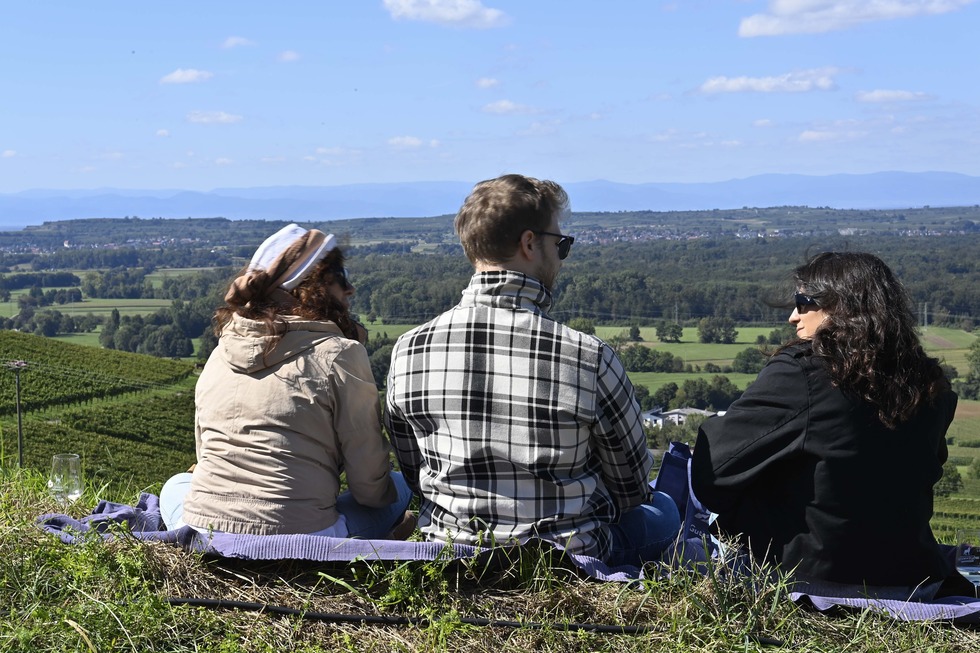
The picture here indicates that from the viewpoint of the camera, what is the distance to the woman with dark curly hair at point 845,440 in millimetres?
2820

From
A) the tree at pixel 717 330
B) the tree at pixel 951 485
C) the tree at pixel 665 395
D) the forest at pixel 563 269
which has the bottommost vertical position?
the tree at pixel 951 485

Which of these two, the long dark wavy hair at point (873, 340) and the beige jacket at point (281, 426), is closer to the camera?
Answer: the long dark wavy hair at point (873, 340)

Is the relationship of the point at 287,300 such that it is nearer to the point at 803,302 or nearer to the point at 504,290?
the point at 504,290

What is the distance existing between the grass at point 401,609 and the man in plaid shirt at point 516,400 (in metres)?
0.17

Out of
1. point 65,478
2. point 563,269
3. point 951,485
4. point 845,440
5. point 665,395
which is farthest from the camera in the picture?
point 563,269

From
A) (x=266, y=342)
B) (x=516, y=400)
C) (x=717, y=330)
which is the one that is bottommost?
(x=717, y=330)

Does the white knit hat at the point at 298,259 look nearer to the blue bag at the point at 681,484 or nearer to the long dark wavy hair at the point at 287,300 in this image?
the long dark wavy hair at the point at 287,300

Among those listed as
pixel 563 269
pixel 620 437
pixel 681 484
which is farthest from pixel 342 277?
pixel 563 269

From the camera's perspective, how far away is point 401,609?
2943mm

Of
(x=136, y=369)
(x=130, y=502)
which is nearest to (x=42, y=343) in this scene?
(x=136, y=369)

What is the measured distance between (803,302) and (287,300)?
1700 mm

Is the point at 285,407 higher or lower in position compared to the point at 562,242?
lower

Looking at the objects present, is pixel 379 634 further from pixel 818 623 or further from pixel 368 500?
pixel 818 623

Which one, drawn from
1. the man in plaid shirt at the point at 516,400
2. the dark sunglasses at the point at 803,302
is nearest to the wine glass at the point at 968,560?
the dark sunglasses at the point at 803,302
